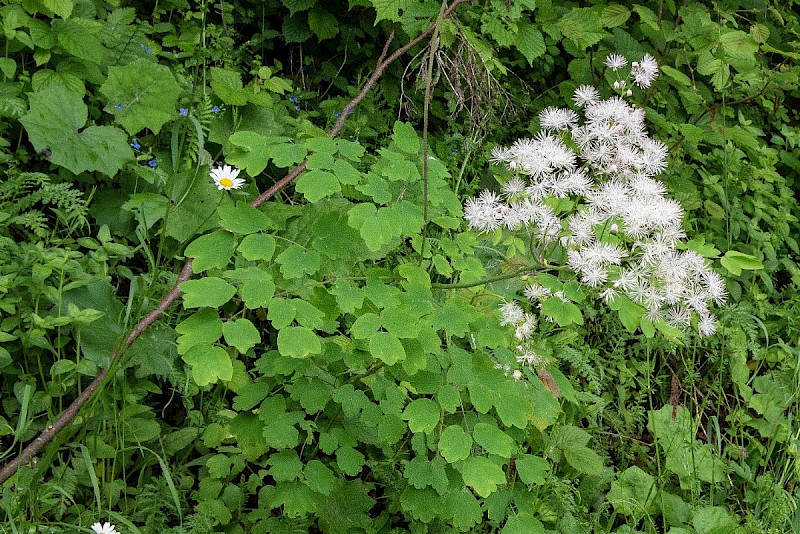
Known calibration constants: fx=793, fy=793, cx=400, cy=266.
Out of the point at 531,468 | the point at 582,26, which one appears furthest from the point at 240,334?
the point at 582,26

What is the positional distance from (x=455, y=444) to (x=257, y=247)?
597mm

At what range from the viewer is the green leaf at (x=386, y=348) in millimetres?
Answer: 1598

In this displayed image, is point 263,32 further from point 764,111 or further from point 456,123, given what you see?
point 764,111

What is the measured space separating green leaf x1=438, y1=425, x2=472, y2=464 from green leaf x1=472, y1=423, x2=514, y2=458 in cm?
2

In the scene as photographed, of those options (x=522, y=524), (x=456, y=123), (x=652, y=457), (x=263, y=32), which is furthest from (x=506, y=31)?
(x=522, y=524)

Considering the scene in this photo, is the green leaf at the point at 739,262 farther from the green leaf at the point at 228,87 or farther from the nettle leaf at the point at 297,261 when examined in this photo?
the green leaf at the point at 228,87

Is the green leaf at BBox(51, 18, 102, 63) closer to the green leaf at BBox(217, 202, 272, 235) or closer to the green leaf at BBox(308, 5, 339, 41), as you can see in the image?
the green leaf at BBox(308, 5, 339, 41)

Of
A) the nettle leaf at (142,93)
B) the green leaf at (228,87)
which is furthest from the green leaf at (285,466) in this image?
the green leaf at (228,87)

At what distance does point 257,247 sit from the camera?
63.9 inches

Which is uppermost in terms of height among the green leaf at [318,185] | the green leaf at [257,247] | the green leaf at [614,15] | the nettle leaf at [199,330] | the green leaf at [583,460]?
the green leaf at [318,185]

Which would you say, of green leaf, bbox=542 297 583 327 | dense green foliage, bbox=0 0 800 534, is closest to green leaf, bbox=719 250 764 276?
dense green foliage, bbox=0 0 800 534

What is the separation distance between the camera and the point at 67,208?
2285 millimetres

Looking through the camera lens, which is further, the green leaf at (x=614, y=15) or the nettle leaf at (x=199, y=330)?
the green leaf at (x=614, y=15)

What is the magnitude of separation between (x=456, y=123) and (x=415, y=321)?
7.03ft
